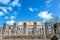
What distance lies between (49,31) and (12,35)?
28.2 feet

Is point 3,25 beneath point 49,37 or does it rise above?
above

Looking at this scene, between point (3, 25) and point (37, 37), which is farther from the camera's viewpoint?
point (3, 25)

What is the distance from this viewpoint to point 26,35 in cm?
2978

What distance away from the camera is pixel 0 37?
1171 inches

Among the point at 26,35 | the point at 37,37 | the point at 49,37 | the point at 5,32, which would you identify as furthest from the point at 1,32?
the point at 49,37

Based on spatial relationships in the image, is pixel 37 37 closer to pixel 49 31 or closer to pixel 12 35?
pixel 49 31

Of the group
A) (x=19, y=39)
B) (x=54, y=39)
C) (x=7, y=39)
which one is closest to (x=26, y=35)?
(x=19, y=39)

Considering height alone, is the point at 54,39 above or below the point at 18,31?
below

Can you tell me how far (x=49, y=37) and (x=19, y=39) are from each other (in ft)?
22.4

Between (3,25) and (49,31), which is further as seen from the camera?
(3,25)

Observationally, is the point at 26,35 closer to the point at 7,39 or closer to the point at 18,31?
the point at 18,31

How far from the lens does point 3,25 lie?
107 ft

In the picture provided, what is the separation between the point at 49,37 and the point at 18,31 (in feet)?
24.2

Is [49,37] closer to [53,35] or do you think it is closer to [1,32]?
[53,35]
